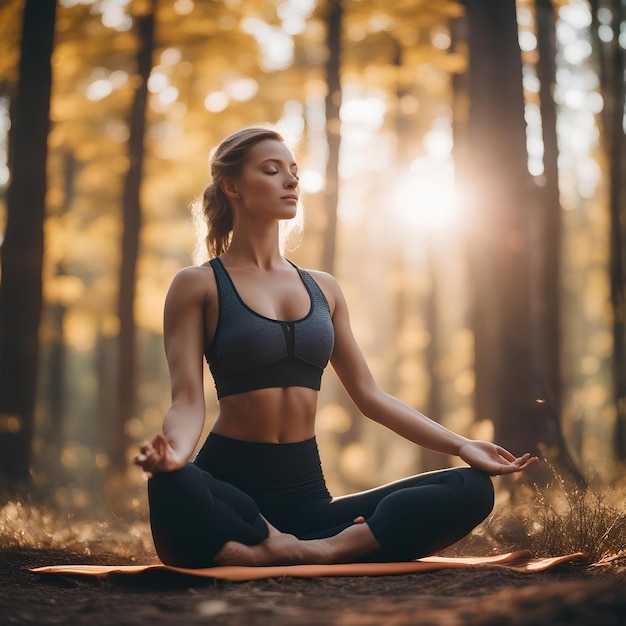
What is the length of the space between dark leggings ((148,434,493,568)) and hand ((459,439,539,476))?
0.19 feet

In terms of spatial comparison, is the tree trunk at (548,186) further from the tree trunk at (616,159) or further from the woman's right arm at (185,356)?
the woman's right arm at (185,356)

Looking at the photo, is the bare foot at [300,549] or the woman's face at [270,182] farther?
the woman's face at [270,182]

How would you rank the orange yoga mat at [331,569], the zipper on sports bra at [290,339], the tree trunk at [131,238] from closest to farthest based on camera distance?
the orange yoga mat at [331,569] < the zipper on sports bra at [290,339] < the tree trunk at [131,238]

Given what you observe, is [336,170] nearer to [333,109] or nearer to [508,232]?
[333,109]

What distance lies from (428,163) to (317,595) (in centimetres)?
1198

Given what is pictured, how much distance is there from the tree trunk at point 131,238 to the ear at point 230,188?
6787 millimetres

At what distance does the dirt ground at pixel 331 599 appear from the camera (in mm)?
2283

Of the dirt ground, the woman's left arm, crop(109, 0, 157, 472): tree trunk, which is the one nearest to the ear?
the woman's left arm


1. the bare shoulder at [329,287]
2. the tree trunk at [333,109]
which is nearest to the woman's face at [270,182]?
the bare shoulder at [329,287]

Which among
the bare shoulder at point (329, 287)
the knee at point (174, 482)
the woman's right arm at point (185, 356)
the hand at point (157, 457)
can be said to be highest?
the bare shoulder at point (329, 287)

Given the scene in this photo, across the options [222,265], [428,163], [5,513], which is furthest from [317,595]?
[428,163]

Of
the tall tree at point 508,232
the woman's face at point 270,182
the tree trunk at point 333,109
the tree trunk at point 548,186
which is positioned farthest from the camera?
the tree trunk at point 333,109

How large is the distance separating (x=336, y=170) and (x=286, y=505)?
28.2ft

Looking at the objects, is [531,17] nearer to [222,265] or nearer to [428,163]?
[428,163]
